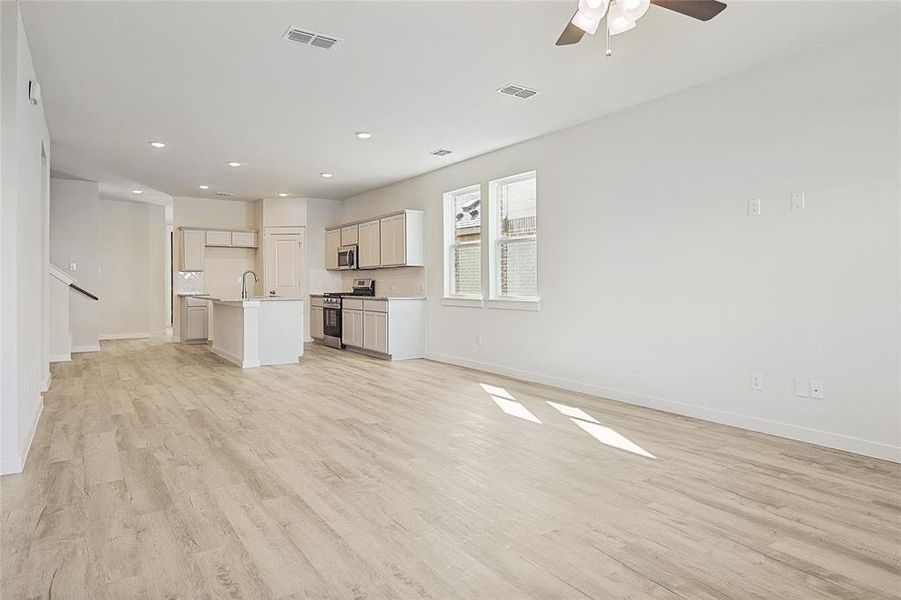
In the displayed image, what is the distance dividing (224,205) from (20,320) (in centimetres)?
726

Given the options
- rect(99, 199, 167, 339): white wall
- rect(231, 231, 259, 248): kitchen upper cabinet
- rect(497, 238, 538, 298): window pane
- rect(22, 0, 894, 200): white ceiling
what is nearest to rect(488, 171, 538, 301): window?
rect(497, 238, 538, 298): window pane

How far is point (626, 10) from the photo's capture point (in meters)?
2.63

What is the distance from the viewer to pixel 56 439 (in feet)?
12.4

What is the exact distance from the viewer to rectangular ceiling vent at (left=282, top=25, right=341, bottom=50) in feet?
11.4

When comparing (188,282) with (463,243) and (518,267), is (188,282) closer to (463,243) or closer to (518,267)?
(463,243)

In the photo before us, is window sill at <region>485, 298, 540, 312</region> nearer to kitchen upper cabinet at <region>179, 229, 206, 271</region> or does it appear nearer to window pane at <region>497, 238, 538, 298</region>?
window pane at <region>497, 238, 538, 298</region>

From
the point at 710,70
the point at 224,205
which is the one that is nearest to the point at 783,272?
the point at 710,70

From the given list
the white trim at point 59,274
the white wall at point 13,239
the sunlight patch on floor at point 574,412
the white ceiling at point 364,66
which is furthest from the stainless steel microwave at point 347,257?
the white wall at point 13,239

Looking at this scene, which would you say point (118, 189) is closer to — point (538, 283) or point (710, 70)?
point (538, 283)

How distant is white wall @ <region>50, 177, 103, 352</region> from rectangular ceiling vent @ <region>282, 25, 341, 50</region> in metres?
6.64

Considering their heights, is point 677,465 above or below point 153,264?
below

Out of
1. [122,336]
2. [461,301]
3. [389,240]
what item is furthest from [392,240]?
[122,336]

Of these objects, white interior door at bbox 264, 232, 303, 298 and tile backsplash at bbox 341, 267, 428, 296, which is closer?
tile backsplash at bbox 341, 267, 428, 296

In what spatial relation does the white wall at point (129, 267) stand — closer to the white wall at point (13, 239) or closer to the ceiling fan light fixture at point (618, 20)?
the white wall at point (13, 239)
